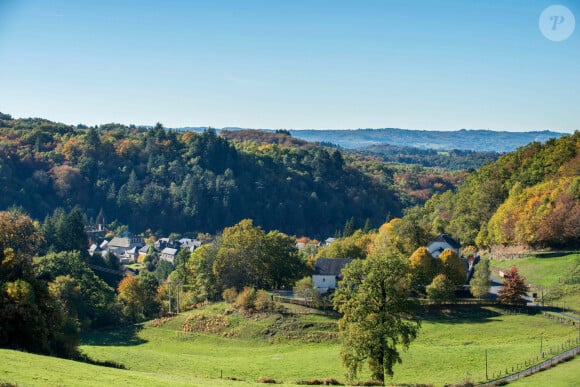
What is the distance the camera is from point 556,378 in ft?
107

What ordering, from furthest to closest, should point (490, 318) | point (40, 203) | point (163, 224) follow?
1. point (163, 224)
2. point (40, 203)
3. point (490, 318)

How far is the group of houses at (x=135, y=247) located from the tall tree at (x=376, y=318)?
96.2 meters

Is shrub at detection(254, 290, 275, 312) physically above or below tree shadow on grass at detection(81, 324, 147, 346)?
above

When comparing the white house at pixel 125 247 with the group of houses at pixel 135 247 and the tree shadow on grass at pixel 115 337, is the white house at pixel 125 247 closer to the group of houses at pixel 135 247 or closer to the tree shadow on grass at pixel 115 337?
the group of houses at pixel 135 247

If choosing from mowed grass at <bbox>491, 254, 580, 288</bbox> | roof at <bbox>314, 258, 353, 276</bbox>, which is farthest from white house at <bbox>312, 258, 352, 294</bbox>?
mowed grass at <bbox>491, 254, 580, 288</bbox>

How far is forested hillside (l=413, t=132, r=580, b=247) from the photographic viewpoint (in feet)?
250

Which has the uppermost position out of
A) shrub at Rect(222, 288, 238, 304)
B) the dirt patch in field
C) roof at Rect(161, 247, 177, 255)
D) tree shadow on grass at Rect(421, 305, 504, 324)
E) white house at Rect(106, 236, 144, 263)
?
tree shadow on grass at Rect(421, 305, 504, 324)

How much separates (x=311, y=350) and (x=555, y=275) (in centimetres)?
2910

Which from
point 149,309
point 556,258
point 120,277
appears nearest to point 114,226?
point 120,277

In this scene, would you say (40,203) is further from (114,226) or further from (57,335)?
(57,335)

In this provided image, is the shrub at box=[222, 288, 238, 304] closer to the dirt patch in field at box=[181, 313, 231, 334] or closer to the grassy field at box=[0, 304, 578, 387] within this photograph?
the grassy field at box=[0, 304, 578, 387]

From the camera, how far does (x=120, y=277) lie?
98.8m

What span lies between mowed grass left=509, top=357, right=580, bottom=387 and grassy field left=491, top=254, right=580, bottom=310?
73.9 ft

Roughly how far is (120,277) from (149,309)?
25.7 metres
